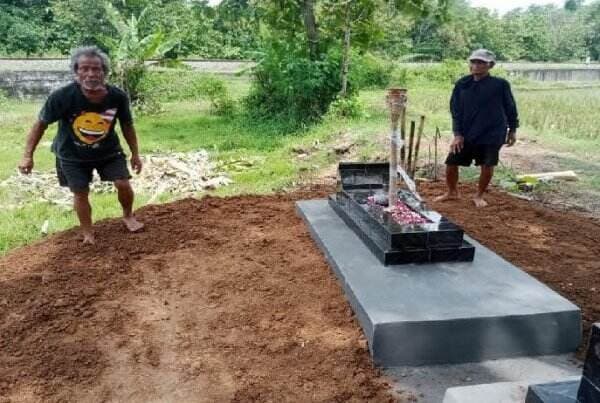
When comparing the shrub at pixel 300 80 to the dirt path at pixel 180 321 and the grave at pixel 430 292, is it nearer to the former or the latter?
the dirt path at pixel 180 321

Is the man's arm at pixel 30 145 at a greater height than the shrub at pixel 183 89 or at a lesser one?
greater

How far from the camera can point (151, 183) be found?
7.61m

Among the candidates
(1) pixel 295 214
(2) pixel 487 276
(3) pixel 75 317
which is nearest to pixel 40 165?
(1) pixel 295 214

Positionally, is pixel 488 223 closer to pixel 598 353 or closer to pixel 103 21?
pixel 598 353

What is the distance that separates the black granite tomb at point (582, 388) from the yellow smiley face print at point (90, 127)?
3.79 m

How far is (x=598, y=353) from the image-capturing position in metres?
1.56

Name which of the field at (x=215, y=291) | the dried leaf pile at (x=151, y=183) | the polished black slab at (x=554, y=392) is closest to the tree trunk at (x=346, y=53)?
the dried leaf pile at (x=151, y=183)

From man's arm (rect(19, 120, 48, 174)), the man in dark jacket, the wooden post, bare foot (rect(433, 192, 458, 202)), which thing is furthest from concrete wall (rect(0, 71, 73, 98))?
the wooden post

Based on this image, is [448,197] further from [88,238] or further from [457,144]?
[88,238]

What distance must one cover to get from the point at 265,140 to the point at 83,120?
6.49 meters

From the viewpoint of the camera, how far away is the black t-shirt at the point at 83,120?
4.29 metres

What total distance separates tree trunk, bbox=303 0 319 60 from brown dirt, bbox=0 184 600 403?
739 cm

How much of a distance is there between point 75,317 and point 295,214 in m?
2.48

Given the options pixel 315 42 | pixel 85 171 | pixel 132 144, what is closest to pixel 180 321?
pixel 85 171
